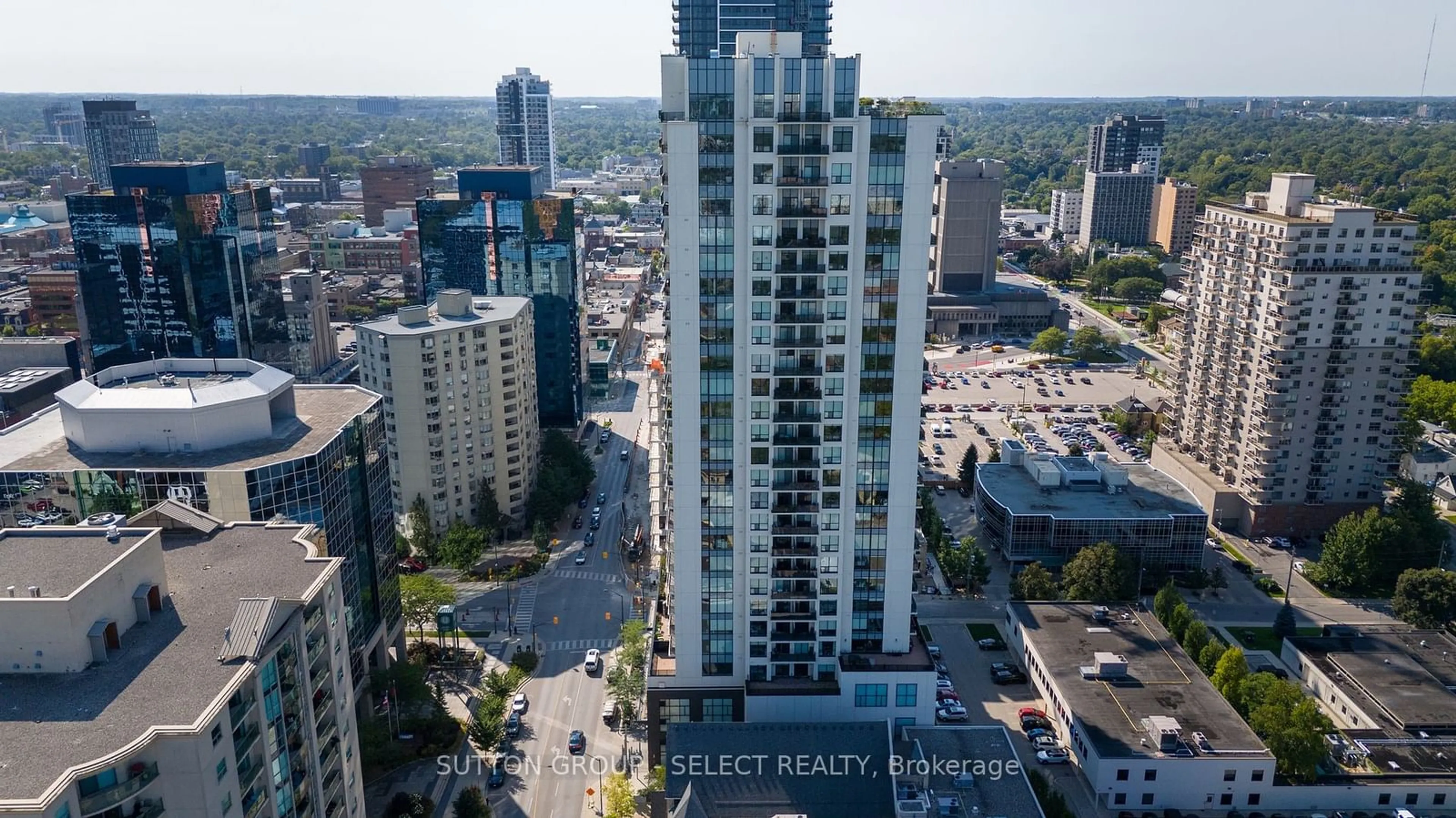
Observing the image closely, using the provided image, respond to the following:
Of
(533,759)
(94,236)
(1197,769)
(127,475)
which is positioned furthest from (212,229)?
(1197,769)

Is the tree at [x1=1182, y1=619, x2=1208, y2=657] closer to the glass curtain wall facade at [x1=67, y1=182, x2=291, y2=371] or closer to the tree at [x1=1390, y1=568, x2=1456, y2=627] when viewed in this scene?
the tree at [x1=1390, y1=568, x2=1456, y2=627]

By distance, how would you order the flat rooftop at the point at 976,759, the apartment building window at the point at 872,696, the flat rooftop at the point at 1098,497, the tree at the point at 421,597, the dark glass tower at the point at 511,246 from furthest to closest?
1. the dark glass tower at the point at 511,246
2. the flat rooftop at the point at 1098,497
3. the tree at the point at 421,597
4. the apartment building window at the point at 872,696
5. the flat rooftop at the point at 976,759

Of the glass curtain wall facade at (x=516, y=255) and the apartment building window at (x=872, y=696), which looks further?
the glass curtain wall facade at (x=516, y=255)

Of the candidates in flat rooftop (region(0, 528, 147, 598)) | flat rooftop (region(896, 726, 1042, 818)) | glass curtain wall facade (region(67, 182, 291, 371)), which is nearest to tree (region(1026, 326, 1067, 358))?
flat rooftop (region(896, 726, 1042, 818))

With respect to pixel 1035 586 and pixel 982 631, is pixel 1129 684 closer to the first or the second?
pixel 1035 586

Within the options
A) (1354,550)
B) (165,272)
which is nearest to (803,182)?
(1354,550)

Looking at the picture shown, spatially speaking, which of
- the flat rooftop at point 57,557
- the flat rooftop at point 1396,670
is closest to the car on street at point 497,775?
the flat rooftop at point 57,557

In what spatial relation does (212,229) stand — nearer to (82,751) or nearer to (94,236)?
(94,236)

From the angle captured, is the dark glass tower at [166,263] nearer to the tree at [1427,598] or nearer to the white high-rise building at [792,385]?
the white high-rise building at [792,385]
